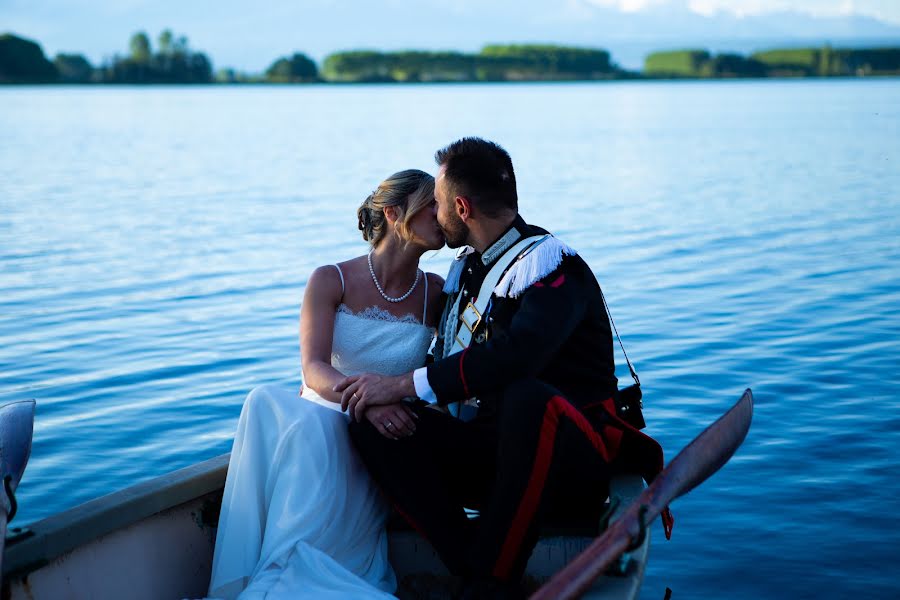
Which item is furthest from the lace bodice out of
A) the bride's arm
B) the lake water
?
the lake water

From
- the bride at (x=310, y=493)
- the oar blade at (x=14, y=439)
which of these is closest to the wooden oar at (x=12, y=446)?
the oar blade at (x=14, y=439)

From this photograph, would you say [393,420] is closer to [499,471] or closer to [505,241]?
[499,471]

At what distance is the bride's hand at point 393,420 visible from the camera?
11.2 feet

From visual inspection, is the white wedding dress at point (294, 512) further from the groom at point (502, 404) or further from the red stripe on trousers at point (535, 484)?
the red stripe on trousers at point (535, 484)

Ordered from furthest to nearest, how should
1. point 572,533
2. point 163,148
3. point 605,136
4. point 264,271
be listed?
point 605,136 < point 163,148 < point 264,271 < point 572,533

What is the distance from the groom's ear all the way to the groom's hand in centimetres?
56

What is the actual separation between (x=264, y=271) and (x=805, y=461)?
7805 mm

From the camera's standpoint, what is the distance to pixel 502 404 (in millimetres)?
3287

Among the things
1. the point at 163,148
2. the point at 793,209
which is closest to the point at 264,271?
the point at 793,209

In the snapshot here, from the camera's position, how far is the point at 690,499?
6098 mm

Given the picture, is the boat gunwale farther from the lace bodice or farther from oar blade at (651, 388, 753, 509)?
oar blade at (651, 388, 753, 509)

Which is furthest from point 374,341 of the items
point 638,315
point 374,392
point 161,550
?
point 638,315

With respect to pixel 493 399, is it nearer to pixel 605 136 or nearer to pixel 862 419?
pixel 862 419

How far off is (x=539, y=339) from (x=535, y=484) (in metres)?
0.45
